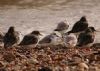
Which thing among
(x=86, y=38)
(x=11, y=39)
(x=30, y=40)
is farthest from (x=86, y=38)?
(x=11, y=39)

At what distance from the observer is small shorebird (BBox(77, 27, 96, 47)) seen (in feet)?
37.7

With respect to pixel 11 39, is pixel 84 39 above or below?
below

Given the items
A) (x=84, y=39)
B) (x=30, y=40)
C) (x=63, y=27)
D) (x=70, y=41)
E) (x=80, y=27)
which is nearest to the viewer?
(x=70, y=41)

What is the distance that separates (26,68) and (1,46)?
2.87 meters

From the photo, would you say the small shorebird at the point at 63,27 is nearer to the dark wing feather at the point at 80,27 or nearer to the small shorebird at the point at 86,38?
the dark wing feather at the point at 80,27

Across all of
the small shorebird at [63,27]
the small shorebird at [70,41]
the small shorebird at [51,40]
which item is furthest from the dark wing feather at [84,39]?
the small shorebird at [63,27]

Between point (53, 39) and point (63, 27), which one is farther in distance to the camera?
point (63, 27)

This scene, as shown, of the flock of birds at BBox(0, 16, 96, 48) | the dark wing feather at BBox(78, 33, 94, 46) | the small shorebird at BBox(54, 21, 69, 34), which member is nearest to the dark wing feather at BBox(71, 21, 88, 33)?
the small shorebird at BBox(54, 21, 69, 34)

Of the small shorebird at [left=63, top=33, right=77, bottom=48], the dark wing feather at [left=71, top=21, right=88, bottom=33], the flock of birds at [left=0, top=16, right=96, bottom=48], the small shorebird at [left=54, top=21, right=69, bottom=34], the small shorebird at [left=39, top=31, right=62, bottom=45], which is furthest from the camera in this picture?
the small shorebird at [left=54, top=21, right=69, bottom=34]

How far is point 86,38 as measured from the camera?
11.6 m

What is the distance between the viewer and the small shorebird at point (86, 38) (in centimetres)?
1148

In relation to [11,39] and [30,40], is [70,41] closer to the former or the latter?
[30,40]

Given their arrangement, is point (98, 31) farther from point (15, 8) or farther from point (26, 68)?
point (15, 8)

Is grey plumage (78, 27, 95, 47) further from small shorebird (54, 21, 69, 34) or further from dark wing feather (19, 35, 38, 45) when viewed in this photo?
small shorebird (54, 21, 69, 34)
